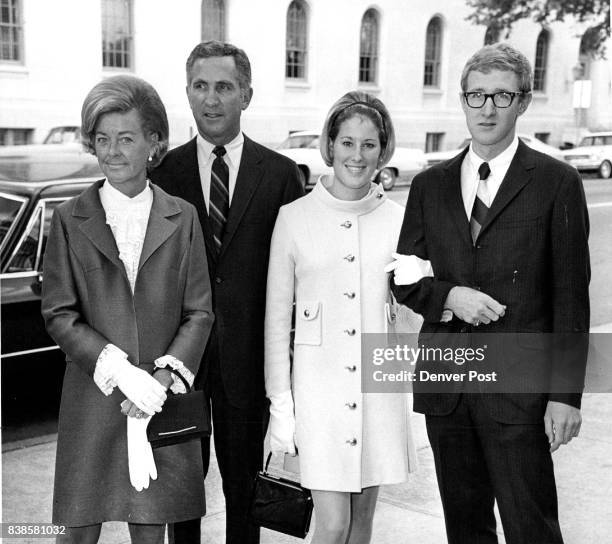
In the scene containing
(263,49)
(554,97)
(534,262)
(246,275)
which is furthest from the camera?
(554,97)

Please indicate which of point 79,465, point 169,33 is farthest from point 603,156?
point 79,465

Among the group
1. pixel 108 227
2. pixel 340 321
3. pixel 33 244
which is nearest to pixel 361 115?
pixel 340 321

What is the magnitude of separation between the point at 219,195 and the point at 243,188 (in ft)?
0.28

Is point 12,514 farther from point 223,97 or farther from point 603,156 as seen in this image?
point 603,156

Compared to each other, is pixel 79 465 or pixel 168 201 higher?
pixel 168 201

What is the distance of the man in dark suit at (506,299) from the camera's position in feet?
8.27

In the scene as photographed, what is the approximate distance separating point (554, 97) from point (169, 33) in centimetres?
276

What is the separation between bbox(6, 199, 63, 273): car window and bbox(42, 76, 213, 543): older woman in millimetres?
2170

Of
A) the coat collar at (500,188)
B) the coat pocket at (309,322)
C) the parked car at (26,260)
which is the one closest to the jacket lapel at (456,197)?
the coat collar at (500,188)

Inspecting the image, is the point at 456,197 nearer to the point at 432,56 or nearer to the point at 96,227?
the point at 96,227

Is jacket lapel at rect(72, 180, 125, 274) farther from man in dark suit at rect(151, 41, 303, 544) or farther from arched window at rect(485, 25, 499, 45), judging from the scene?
arched window at rect(485, 25, 499, 45)

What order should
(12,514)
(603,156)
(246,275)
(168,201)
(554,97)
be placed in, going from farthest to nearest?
(603,156), (554,97), (12,514), (246,275), (168,201)

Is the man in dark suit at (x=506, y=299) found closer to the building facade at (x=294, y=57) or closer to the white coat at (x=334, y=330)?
the white coat at (x=334, y=330)

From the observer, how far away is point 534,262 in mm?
2527
